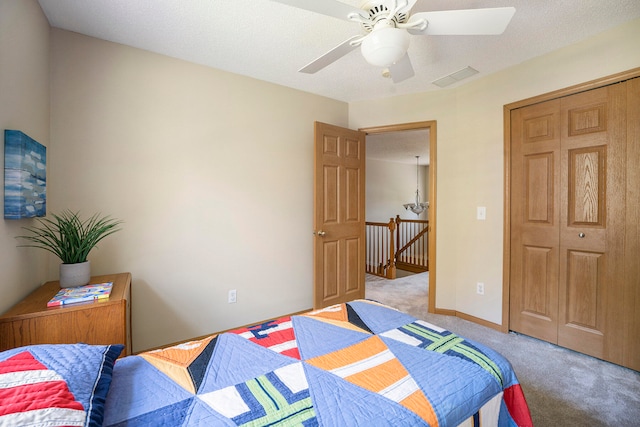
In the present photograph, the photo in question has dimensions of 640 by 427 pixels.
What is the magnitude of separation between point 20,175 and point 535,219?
11.7 ft

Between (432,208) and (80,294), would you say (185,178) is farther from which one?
(432,208)

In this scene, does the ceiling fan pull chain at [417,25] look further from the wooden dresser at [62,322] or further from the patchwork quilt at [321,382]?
the wooden dresser at [62,322]

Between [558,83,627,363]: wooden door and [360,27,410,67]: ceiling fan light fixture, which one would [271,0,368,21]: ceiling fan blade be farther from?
[558,83,627,363]: wooden door

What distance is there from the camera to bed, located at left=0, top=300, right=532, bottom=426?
0.76m

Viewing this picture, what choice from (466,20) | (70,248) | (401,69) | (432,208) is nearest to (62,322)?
(70,248)

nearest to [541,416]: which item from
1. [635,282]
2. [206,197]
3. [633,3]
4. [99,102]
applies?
[635,282]

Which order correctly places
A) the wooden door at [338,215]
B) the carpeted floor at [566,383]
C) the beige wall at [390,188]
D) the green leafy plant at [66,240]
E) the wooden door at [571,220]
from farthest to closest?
the beige wall at [390,188] < the wooden door at [338,215] < the wooden door at [571,220] < the green leafy plant at [66,240] < the carpeted floor at [566,383]

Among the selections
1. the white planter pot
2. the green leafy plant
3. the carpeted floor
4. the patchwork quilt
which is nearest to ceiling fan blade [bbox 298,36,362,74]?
the patchwork quilt

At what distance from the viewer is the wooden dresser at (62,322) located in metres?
1.33

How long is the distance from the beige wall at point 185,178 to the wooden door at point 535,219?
201 cm

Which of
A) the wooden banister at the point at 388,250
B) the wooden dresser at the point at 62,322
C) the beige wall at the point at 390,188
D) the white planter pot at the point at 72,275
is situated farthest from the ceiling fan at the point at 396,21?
the beige wall at the point at 390,188

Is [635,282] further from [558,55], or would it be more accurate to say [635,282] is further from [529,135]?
[558,55]

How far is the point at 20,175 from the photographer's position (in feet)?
4.75

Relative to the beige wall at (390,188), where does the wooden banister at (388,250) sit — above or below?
below
